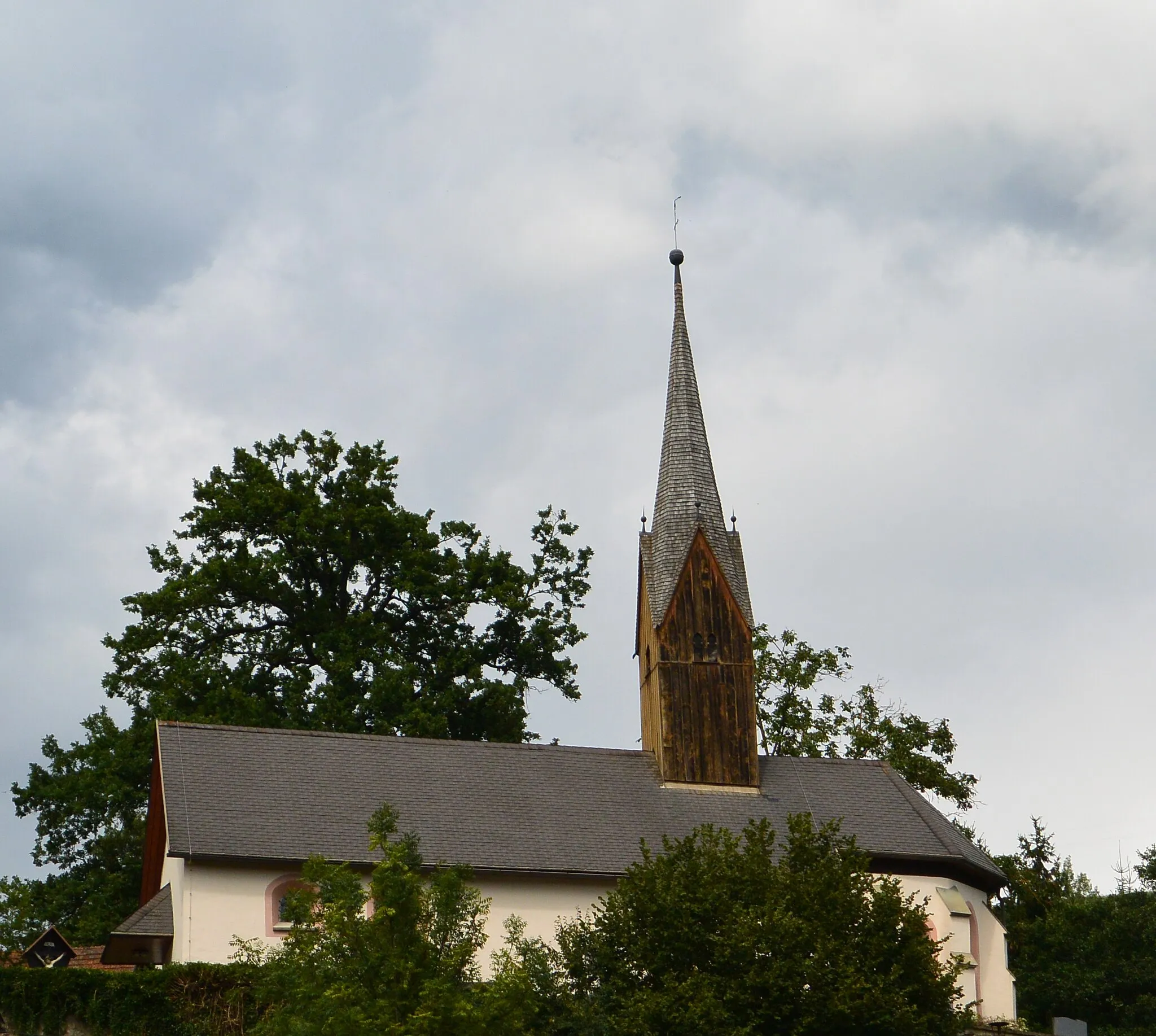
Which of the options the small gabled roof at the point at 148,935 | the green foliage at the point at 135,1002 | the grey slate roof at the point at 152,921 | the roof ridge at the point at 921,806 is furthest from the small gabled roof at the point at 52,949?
the roof ridge at the point at 921,806

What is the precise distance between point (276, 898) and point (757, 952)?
9.76 metres

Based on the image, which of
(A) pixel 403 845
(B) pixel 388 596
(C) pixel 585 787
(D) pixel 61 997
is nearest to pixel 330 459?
(B) pixel 388 596

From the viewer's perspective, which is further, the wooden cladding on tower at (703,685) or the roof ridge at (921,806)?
the wooden cladding on tower at (703,685)

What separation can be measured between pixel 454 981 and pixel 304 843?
421 inches

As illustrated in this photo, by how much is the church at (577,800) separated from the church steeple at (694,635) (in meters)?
0.04

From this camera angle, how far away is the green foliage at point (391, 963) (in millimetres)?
19906

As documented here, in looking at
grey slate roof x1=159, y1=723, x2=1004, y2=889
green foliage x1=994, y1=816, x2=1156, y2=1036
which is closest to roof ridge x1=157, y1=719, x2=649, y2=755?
grey slate roof x1=159, y1=723, x2=1004, y2=889

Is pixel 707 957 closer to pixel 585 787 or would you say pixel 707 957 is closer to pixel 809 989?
pixel 809 989

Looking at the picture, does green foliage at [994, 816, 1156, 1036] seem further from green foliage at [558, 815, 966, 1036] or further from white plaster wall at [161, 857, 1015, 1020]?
green foliage at [558, 815, 966, 1036]

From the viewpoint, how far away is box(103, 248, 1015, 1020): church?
30297mm

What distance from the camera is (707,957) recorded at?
82.7ft

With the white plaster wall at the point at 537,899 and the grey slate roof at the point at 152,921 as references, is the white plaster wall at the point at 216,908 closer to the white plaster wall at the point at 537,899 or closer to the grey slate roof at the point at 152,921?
the grey slate roof at the point at 152,921

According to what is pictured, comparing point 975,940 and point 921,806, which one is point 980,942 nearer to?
point 975,940

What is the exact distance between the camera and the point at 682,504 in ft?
128
